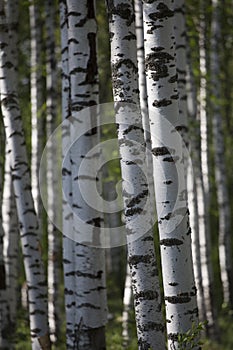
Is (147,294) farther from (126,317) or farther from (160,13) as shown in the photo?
(126,317)

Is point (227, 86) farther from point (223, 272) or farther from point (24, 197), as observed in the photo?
point (24, 197)

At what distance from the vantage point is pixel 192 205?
9.22 meters

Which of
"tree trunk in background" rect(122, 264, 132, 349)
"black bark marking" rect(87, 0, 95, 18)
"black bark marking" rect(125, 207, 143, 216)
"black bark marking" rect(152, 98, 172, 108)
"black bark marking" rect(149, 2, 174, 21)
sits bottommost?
"tree trunk in background" rect(122, 264, 132, 349)

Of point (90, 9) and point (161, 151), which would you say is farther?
point (90, 9)

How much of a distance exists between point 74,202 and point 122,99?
153 cm

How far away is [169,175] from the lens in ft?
14.7

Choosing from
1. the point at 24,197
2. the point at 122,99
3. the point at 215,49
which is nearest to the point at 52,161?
the point at 215,49

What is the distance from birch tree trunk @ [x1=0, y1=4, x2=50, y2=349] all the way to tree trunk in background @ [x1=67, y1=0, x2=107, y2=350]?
729mm

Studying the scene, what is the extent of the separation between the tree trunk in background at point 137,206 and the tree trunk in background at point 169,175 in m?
0.18

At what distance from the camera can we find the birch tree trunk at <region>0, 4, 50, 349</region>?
6.39 meters

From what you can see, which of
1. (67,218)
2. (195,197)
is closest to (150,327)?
(67,218)

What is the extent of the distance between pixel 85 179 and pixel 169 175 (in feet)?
5.10

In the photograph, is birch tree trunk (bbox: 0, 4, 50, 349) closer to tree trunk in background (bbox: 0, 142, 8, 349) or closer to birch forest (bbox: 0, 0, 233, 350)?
birch forest (bbox: 0, 0, 233, 350)

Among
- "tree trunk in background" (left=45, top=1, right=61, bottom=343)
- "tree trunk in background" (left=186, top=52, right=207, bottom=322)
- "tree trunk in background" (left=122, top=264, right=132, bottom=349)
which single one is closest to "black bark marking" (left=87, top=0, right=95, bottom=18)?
"tree trunk in background" (left=122, top=264, right=132, bottom=349)
